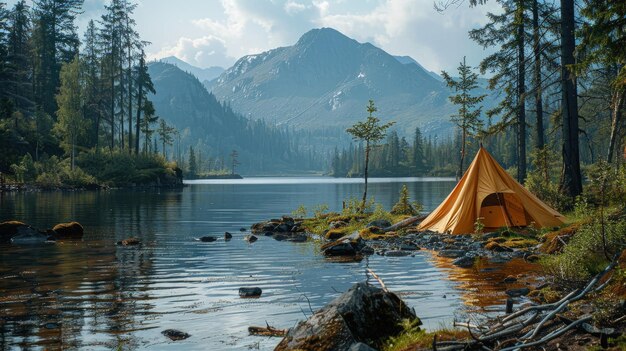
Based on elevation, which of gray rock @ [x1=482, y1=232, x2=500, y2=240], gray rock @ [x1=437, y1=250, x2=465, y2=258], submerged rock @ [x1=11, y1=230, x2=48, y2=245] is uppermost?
gray rock @ [x1=482, y1=232, x2=500, y2=240]

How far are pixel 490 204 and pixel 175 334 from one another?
19.8 meters

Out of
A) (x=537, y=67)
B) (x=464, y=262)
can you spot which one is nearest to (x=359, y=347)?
(x=464, y=262)

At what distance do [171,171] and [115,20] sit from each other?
1024 inches

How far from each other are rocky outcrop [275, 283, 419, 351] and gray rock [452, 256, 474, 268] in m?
10.1

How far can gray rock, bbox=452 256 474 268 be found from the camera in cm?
1929

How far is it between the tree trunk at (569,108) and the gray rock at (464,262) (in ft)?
30.8

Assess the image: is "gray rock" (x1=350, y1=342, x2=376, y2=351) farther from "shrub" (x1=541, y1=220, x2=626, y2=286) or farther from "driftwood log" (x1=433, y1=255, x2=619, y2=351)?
"shrub" (x1=541, y1=220, x2=626, y2=286)

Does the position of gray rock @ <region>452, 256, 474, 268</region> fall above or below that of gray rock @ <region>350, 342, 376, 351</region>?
below

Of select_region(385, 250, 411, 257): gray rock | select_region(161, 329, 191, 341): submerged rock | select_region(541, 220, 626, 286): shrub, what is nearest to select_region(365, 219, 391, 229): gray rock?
select_region(385, 250, 411, 257): gray rock

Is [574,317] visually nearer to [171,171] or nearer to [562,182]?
[562,182]

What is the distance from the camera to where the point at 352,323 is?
28.7 ft

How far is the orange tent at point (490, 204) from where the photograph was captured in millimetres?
25781

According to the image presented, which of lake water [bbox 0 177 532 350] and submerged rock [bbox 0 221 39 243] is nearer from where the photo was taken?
lake water [bbox 0 177 532 350]

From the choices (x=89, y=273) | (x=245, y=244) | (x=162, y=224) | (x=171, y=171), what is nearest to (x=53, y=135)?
(x=171, y=171)
